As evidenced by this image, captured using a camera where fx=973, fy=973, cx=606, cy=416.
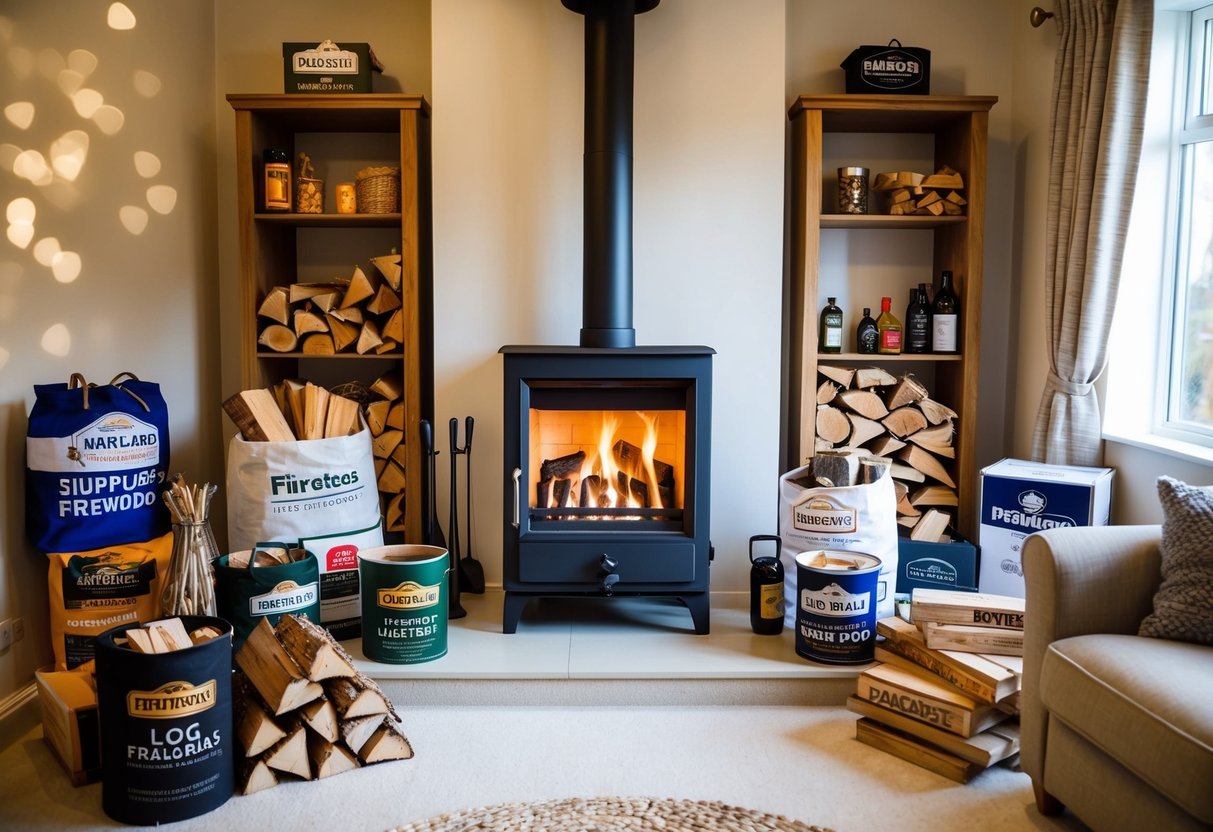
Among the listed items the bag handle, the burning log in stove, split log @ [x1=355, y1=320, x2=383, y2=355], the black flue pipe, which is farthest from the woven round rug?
split log @ [x1=355, y1=320, x2=383, y2=355]

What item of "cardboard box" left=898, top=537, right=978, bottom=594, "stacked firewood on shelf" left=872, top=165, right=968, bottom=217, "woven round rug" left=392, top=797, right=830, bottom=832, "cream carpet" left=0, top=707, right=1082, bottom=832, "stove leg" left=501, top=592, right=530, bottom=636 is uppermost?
"stacked firewood on shelf" left=872, top=165, right=968, bottom=217

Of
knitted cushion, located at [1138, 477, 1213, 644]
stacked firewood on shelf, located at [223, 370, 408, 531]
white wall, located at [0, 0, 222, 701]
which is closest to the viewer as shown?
knitted cushion, located at [1138, 477, 1213, 644]

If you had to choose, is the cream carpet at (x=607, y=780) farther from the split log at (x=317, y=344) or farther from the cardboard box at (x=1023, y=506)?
the split log at (x=317, y=344)

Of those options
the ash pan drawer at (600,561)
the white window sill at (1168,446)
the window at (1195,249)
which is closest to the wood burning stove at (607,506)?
the ash pan drawer at (600,561)

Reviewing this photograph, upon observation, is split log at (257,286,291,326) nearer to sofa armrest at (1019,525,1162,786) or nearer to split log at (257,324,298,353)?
split log at (257,324,298,353)

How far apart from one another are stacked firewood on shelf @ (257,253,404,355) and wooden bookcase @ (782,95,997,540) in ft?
4.86

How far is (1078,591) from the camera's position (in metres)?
2.13

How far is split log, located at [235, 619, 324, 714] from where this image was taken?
7.47 feet

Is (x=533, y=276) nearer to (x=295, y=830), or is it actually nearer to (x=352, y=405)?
(x=352, y=405)

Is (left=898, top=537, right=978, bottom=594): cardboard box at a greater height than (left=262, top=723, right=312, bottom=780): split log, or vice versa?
(left=898, top=537, right=978, bottom=594): cardboard box

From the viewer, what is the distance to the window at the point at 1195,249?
291cm

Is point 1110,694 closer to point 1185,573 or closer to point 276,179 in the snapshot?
point 1185,573

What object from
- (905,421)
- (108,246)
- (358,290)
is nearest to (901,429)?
(905,421)

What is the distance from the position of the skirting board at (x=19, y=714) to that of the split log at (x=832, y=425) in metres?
2.63
